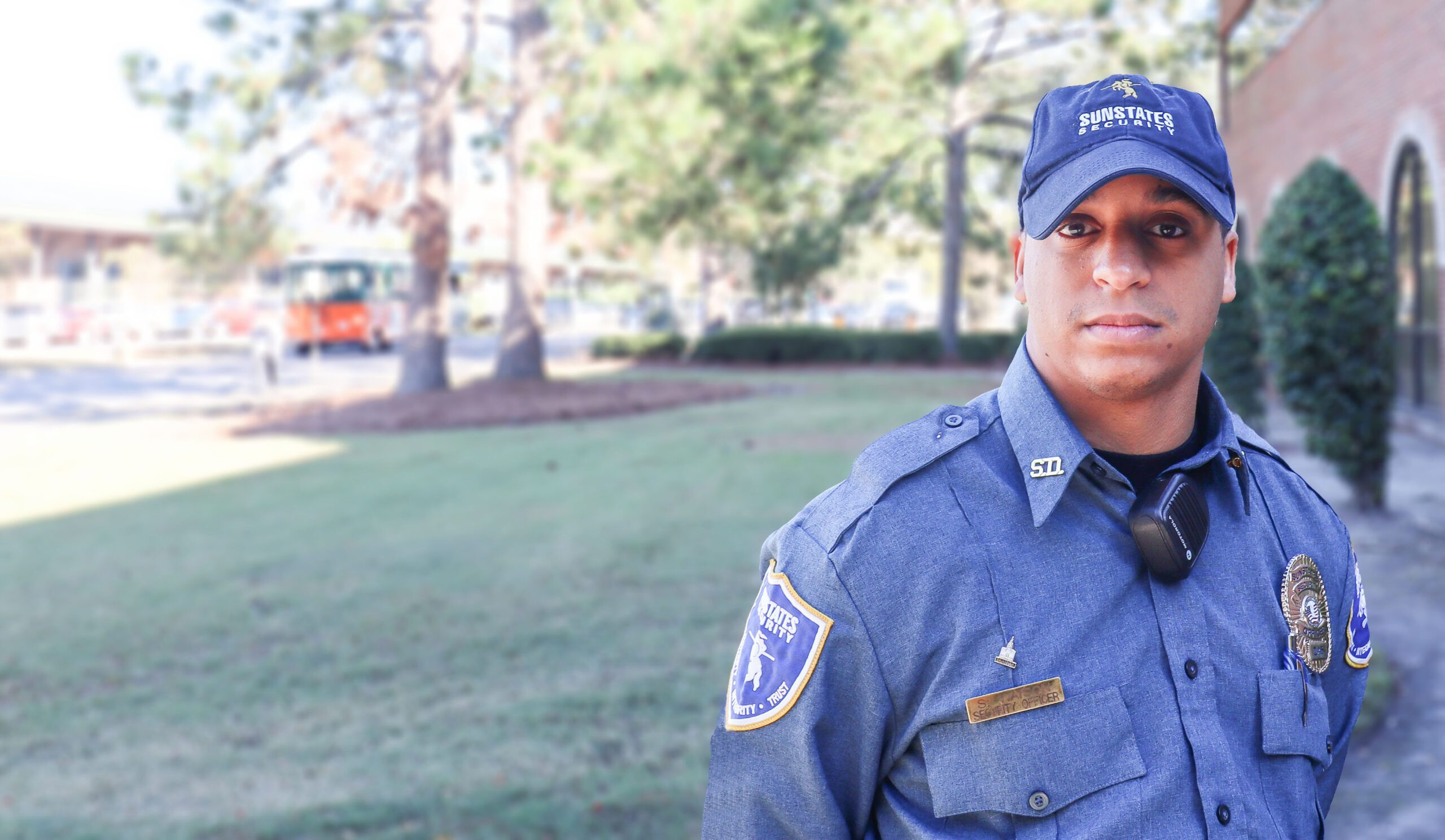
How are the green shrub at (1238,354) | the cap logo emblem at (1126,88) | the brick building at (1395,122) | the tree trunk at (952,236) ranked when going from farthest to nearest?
the tree trunk at (952,236) < the brick building at (1395,122) < the green shrub at (1238,354) < the cap logo emblem at (1126,88)

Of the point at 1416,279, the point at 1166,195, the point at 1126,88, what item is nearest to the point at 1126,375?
the point at 1166,195

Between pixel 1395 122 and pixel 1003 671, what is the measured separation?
47.6 feet

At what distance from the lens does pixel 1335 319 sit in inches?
344

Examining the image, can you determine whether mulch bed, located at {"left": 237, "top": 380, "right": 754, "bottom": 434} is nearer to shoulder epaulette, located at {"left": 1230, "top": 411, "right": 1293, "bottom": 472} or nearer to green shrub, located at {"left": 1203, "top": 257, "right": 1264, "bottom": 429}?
green shrub, located at {"left": 1203, "top": 257, "right": 1264, "bottom": 429}

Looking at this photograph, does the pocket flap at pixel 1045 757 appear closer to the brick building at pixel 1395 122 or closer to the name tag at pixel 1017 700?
the name tag at pixel 1017 700

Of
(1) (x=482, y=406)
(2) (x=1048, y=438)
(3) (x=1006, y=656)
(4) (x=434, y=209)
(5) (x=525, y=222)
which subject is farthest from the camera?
(5) (x=525, y=222)

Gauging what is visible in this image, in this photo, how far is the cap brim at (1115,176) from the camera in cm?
157

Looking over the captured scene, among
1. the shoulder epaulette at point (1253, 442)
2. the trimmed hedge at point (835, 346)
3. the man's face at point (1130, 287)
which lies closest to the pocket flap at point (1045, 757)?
the man's face at point (1130, 287)

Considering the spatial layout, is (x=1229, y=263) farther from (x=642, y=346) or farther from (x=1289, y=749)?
(x=642, y=346)

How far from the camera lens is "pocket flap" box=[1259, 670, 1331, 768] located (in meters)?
1.59

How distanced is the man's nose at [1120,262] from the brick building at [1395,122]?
1016cm

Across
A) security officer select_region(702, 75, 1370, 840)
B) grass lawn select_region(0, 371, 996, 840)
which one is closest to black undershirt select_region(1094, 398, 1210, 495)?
security officer select_region(702, 75, 1370, 840)

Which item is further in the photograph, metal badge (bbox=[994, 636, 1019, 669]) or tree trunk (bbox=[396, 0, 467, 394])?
tree trunk (bbox=[396, 0, 467, 394])

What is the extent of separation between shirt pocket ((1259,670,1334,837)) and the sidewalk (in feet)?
5.48
